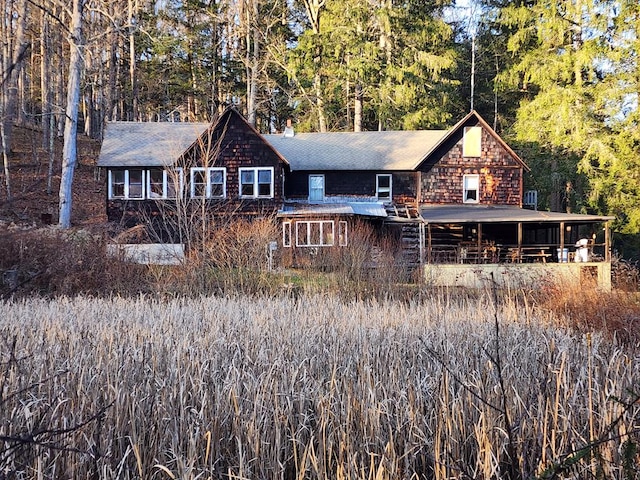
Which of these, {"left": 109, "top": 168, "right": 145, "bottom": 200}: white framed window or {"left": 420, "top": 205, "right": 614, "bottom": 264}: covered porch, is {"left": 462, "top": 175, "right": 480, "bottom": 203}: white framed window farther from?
{"left": 109, "top": 168, "right": 145, "bottom": 200}: white framed window

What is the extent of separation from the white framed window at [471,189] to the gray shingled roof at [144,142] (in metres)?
12.9

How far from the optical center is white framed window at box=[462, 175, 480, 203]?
93.0 feet

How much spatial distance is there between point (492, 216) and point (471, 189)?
4.86m

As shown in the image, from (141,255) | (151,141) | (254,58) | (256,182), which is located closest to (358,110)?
(254,58)

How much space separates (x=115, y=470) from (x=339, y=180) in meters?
25.1

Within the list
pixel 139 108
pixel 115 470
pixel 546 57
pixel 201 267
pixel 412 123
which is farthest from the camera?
pixel 139 108

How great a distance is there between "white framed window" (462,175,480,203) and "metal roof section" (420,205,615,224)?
0.91 metres

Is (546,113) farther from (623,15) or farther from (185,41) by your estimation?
(185,41)

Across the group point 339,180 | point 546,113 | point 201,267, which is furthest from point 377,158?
point 201,267

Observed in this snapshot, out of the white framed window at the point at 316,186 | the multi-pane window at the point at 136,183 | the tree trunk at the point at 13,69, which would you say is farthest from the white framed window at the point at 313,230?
the tree trunk at the point at 13,69

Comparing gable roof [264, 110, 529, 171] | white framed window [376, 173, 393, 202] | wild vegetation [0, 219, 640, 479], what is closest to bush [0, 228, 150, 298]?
wild vegetation [0, 219, 640, 479]

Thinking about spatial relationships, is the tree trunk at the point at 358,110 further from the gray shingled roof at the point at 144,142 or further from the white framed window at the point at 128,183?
the white framed window at the point at 128,183

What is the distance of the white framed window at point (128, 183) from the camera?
25953mm

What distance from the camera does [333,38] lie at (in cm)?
3353
